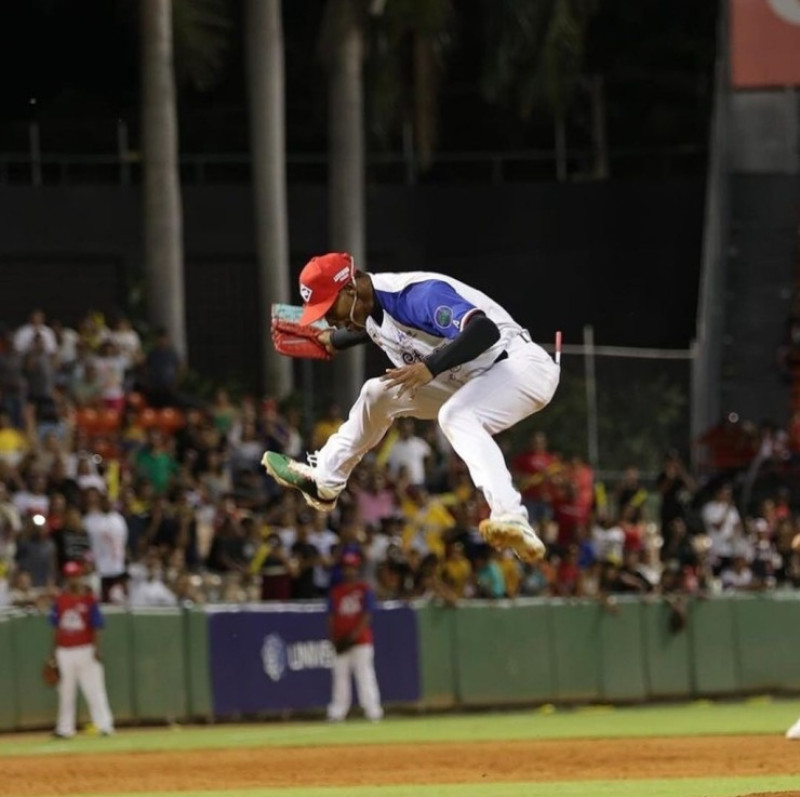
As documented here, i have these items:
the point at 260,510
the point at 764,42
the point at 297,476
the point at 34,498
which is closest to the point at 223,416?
A: the point at 260,510

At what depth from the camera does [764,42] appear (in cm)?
3192

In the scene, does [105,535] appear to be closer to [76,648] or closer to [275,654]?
[76,648]

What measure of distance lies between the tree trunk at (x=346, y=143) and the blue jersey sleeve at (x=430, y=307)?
1756cm

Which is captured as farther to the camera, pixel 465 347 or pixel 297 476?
pixel 297 476

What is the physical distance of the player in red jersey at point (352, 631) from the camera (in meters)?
22.5

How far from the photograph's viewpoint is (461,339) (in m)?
11.1

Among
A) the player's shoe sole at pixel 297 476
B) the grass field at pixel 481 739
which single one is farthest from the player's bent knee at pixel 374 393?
the grass field at pixel 481 739

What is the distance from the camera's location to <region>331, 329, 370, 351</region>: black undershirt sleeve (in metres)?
11.9

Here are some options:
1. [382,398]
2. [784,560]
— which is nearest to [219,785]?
[382,398]

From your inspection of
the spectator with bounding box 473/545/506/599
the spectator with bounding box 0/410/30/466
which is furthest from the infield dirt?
the spectator with bounding box 473/545/506/599

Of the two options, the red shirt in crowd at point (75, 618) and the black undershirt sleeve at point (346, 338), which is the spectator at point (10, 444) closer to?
the red shirt in crowd at point (75, 618)

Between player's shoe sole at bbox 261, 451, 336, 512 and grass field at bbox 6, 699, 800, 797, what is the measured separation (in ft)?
10.5

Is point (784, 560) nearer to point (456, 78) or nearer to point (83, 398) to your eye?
point (83, 398)

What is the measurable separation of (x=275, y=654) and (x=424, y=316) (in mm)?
12717
